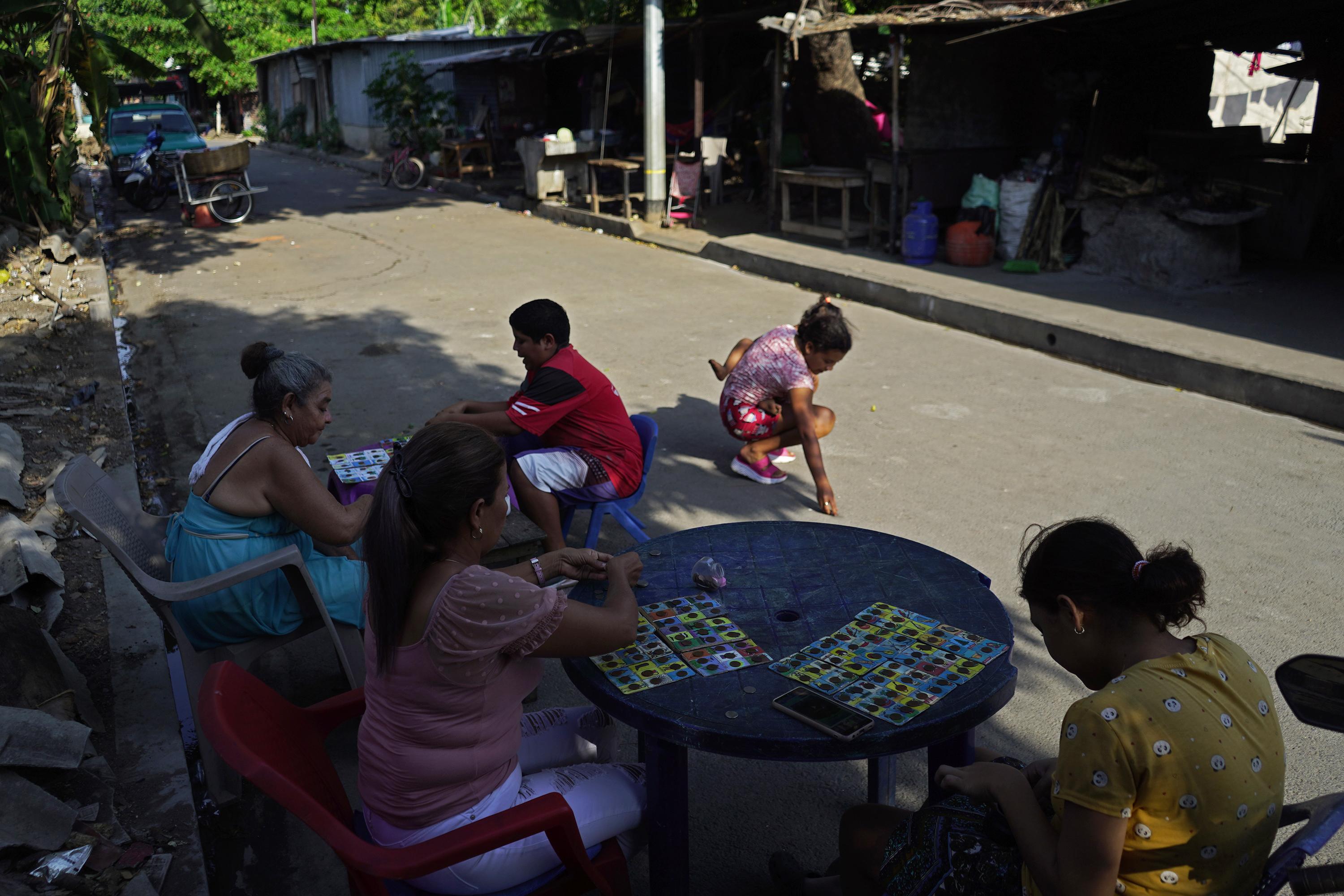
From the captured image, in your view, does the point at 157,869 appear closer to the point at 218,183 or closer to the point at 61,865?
the point at 61,865

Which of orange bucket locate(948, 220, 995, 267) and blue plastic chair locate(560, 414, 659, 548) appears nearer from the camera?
blue plastic chair locate(560, 414, 659, 548)

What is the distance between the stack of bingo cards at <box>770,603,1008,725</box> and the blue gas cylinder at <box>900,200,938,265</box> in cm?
909

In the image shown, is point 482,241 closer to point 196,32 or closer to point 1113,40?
point 196,32

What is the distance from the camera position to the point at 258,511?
3.22 m

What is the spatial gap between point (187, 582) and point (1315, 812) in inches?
112

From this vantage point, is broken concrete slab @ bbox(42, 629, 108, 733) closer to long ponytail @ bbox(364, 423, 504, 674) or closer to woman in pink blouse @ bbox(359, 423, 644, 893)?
woman in pink blouse @ bbox(359, 423, 644, 893)

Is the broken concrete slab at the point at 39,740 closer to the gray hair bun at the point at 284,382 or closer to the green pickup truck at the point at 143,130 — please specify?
the gray hair bun at the point at 284,382

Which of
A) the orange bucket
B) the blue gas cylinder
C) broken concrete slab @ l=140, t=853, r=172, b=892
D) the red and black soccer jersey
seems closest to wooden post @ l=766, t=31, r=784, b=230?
the blue gas cylinder

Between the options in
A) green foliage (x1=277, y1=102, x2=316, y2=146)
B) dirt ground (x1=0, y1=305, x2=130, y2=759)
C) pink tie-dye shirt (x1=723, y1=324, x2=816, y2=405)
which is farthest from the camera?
green foliage (x1=277, y1=102, x2=316, y2=146)

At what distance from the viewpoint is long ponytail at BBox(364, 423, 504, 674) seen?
6.84 ft

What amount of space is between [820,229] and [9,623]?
10642 millimetres

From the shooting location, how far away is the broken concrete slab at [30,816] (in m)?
2.62

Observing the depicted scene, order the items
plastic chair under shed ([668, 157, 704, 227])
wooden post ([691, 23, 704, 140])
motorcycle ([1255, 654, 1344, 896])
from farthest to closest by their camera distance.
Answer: plastic chair under shed ([668, 157, 704, 227]) < wooden post ([691, 23, 704, 140]) < motorcycle ([1255, 654, 1344, 896])

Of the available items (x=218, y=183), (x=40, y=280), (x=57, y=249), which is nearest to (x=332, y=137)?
(x=218, y=183)
